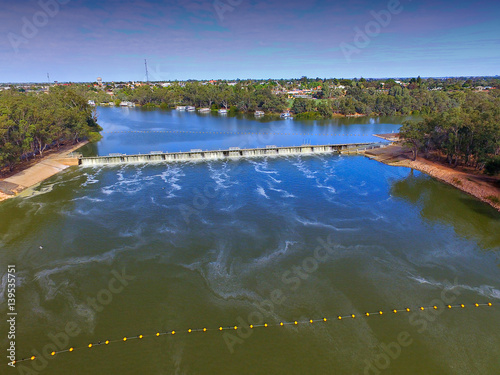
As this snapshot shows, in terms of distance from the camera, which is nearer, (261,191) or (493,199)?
(493,199)

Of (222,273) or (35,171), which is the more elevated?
(35,171)

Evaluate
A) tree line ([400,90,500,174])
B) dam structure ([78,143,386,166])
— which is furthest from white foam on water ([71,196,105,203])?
tree line ([400,90,500,174])

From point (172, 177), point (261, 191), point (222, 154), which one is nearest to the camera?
point (261, 191)

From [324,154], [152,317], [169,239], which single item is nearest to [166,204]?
[169,239]

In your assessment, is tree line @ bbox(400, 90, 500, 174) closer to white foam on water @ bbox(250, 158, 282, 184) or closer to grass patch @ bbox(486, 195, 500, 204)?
grass patch @ bbox(486, 195, 500, 204)

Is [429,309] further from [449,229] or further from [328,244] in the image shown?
[449,229]

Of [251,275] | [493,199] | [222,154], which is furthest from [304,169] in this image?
[251,275]

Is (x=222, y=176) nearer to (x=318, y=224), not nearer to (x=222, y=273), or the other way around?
(x=318, y=224)
